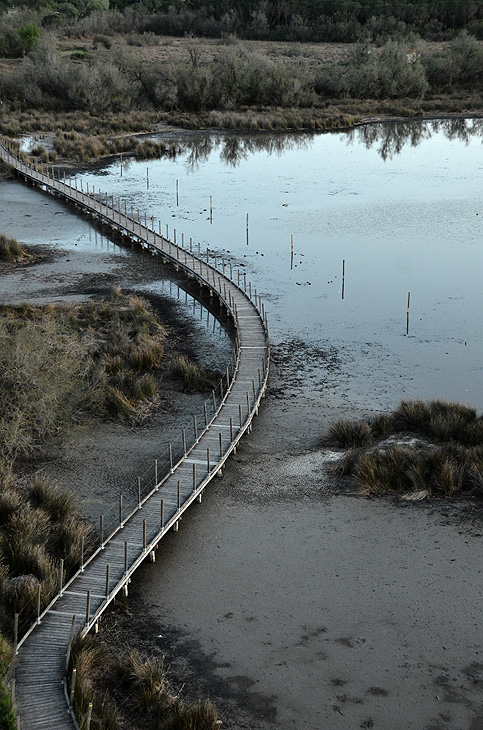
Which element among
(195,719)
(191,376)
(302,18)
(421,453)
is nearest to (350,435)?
(421,453)

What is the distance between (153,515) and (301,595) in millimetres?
3083

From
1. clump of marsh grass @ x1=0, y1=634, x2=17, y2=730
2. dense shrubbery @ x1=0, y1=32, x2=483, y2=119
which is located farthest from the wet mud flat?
dense shrubbery @ x1=0, y1=32, x2=483, y2=119

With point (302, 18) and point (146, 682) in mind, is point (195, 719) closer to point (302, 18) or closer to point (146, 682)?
point (146, 682)

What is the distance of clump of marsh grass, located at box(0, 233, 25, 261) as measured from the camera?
31.2 meters

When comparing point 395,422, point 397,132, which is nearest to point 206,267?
point 395,422

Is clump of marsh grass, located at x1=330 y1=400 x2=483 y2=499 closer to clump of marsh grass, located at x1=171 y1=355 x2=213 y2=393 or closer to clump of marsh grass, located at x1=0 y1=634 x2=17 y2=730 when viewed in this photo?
clump of marsh grass, located at x1=171 y1=355 x2=213 y2=393

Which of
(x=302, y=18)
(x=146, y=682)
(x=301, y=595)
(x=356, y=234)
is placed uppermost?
(x=302, y=18)

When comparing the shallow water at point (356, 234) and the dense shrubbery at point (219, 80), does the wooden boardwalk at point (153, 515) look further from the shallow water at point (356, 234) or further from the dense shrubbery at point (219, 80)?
the dense shrubbery at point (219, 80)

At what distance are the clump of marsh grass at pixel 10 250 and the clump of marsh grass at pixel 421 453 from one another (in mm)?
16755

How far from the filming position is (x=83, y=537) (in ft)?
45.7

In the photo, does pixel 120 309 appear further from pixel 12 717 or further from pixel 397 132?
pixel 397 132

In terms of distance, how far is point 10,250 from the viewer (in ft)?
103

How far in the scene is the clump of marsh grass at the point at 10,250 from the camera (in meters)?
31.2

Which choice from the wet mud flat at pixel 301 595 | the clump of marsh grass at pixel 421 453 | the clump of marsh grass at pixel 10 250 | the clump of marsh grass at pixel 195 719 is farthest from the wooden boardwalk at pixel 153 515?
the clump of marsh grass at pixel 10 250
